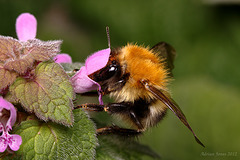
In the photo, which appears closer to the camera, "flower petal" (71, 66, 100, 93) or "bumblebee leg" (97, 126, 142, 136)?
"flower petal" (71, 66, 100, 93)

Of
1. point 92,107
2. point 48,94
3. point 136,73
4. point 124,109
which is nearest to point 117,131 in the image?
point 124,109

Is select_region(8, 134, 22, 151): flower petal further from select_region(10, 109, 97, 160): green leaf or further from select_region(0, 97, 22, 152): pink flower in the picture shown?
select_region(10, 109, 97, 160): green leaf

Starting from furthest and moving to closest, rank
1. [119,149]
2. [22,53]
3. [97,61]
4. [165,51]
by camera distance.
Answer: [165,51] → [119,149] → [97,61] → [22,53]

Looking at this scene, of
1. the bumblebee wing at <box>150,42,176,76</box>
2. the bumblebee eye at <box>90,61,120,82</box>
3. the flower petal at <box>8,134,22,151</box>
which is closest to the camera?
the flower petal at <box>8,134,22,151</box>

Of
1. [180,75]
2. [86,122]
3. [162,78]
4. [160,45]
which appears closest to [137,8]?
[180,75]

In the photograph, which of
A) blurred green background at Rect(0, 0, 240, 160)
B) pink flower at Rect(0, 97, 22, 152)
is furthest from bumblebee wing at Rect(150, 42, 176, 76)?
blurred green background at Rect(0, 0, 240, 160)

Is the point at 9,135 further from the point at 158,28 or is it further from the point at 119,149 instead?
the point at 158,28

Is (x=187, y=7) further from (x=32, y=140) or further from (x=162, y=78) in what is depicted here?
(x=32, y=140)

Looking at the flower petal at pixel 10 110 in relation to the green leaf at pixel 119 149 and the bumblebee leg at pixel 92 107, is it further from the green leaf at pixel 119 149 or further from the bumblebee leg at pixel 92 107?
the green leaf at pixel 119 149
